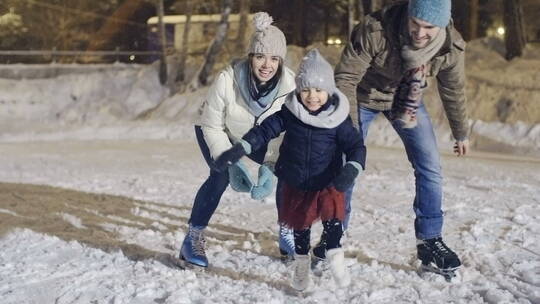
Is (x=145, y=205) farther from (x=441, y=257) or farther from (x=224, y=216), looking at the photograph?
(x=441, y=257)

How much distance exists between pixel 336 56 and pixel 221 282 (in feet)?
49.5

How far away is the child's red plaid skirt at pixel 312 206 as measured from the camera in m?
3.76

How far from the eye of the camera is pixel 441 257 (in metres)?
4.14

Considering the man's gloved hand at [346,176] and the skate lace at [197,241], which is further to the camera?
the skate lace at [197,241]

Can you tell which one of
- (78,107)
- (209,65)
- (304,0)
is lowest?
(78,107)

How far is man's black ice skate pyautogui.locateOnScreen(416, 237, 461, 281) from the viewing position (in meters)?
4.11

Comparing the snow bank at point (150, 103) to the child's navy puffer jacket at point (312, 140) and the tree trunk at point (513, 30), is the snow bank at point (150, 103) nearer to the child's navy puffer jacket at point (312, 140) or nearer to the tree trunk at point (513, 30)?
the tree trunk at point (513, 30)

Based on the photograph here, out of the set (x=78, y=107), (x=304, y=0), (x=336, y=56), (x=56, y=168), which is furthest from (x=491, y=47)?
(x=56, y=168)

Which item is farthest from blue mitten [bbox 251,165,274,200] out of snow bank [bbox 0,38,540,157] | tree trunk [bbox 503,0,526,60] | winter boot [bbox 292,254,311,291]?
tree trunk [bbox 503,0,526,60]

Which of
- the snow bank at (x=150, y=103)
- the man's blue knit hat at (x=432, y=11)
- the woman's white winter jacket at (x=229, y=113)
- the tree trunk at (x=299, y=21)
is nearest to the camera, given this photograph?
the man's blue knit hat at (x=432, y=11)

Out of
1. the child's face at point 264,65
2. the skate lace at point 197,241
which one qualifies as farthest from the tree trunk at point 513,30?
the skate lace at point 197,241

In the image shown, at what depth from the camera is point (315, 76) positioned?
361 cm

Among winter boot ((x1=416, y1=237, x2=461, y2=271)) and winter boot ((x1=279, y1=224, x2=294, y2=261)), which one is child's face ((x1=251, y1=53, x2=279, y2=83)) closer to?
winter boot ((x1=279, y1=224, x2=294, y2=261))

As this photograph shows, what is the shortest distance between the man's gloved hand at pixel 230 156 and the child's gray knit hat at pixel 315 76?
0.44 meters
